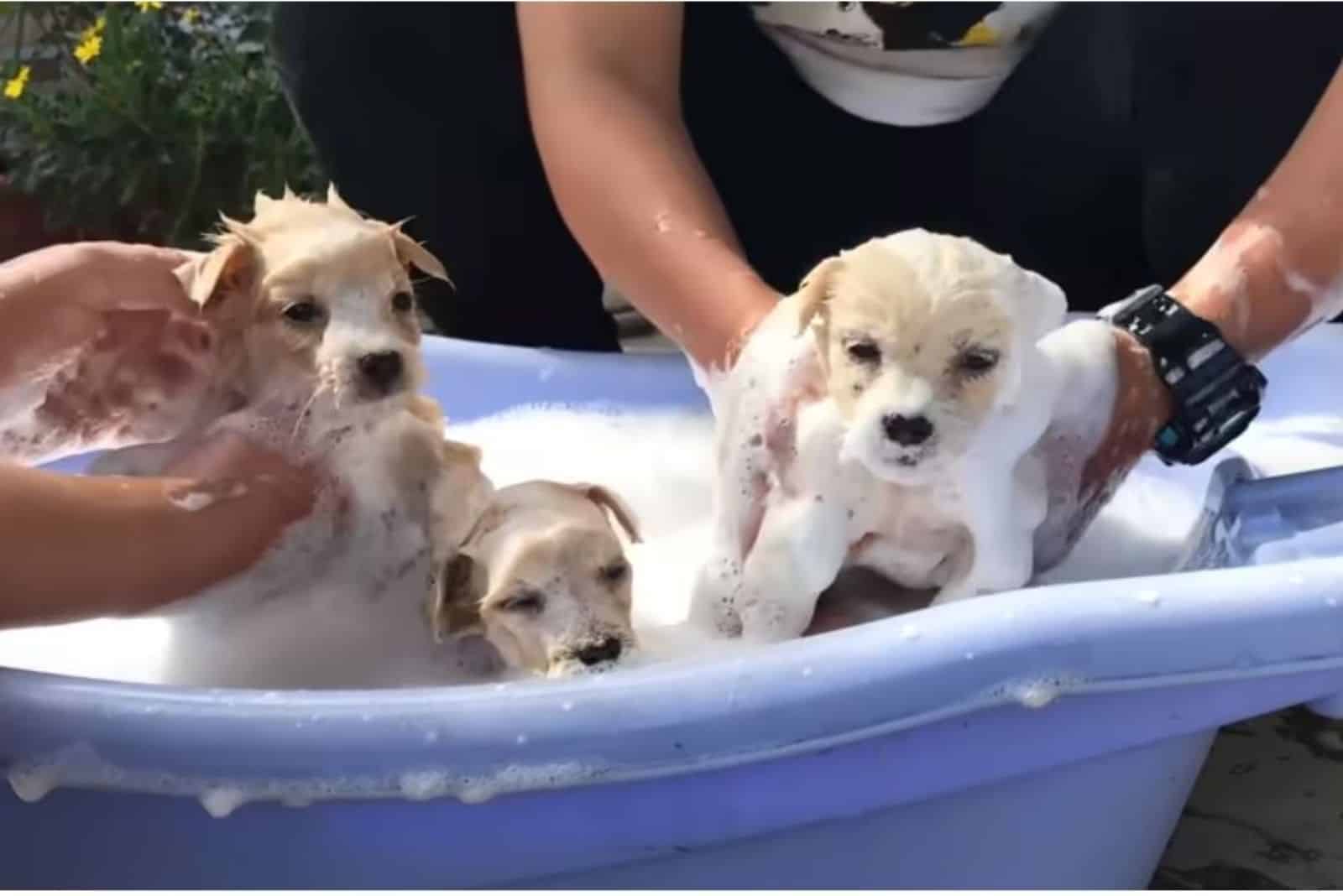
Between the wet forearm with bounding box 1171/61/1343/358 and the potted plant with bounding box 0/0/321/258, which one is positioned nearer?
the wet forearm with bounding box 1171/61/1343/358

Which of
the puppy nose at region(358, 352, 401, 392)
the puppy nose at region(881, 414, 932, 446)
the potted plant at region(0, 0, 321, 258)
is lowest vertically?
the potted plant at region(0, 0, 321, 258)

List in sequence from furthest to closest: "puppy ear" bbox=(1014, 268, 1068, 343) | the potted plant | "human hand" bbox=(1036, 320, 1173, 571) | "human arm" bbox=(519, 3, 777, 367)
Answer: the potted plant → "human arm" bbox=(519, 3, 777, 367) → "human hand" bbox=(1036, 320, 1173, 571) → "puppy ear" bbox=(1014, 268, 1068, 343)

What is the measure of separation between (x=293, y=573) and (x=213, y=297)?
0.16 metres

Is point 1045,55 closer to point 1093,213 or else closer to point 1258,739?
point 1093,213

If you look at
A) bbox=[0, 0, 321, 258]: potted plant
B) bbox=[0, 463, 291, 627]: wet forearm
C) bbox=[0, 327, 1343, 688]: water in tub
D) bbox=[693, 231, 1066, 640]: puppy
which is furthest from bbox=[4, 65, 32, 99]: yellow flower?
bbox=[693, 231, 1066, 640]: puppy

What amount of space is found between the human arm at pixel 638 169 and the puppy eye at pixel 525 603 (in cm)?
23

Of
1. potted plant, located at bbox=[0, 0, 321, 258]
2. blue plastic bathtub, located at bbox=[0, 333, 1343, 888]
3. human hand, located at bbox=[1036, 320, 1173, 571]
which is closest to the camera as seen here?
blue plastic bathtub, located at bbox=[0, 333, 1343, 888]

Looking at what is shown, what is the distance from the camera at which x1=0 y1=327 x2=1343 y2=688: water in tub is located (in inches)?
37.4

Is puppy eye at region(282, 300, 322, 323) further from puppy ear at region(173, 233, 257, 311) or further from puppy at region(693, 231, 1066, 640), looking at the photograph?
puppy at region(693, 231, 1066, 640)

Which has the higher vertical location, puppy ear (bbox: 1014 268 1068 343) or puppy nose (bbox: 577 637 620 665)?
puppy ear (bbox: 1014 268 1068 343)

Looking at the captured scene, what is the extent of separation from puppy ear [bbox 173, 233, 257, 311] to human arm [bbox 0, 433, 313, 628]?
9 cm

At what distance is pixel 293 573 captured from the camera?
3.11ft

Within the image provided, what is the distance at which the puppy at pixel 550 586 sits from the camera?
835mm

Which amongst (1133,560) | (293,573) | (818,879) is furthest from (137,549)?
(1133,560)
